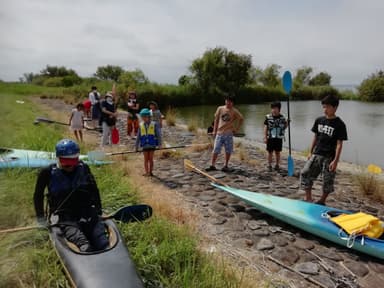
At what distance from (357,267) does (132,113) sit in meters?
8.64

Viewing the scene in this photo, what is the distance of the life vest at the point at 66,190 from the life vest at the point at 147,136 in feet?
10.0

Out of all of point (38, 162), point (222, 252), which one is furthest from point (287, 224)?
point (38, 162)

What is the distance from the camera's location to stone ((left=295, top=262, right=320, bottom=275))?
346 centimetres

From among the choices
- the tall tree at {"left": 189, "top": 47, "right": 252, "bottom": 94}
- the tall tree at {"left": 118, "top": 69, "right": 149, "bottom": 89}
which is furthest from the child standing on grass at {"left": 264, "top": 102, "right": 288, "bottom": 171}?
the tall tree at {"left": 189, "top": 47, "right": 252, "bottom": 94}

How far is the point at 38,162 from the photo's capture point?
5672mm

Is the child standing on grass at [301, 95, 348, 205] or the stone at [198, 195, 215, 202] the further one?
the stone at [198, 195, 215, 202]

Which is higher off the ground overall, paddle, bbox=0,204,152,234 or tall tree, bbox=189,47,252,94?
tall tree, bbox=189,47,252,94

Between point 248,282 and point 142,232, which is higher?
point 142,232

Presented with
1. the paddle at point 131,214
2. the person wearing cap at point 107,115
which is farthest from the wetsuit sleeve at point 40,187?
the person wearing cap at point 107,115

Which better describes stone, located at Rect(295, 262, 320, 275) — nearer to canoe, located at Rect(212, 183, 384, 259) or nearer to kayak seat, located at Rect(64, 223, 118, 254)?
canoe, located at Rect(212, 183, 384, 259)

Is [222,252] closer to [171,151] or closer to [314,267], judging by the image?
[314,267]

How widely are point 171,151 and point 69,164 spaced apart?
550 centimetres

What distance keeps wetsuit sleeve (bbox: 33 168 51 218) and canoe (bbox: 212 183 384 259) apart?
3.02 m

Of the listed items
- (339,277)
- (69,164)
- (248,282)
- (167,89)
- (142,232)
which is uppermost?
(167,89)
